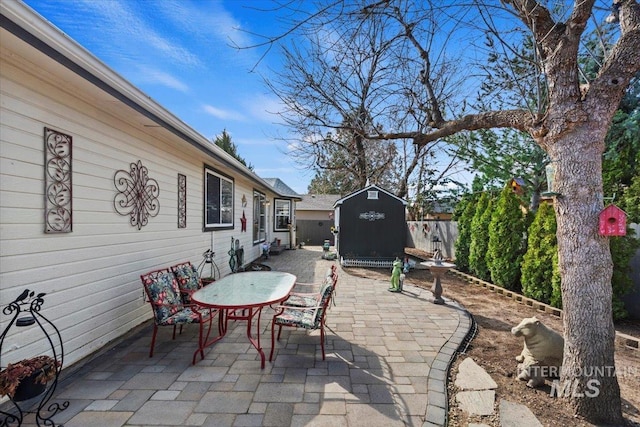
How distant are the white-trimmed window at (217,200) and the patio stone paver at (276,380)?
105 inches

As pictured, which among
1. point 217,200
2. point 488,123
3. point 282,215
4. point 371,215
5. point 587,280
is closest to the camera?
point 587,280

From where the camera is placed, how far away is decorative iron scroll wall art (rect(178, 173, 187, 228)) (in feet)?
15.9

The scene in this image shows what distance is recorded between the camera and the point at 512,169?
28.0 ft

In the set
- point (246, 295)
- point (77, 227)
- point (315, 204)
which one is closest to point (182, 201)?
point (77, 227)

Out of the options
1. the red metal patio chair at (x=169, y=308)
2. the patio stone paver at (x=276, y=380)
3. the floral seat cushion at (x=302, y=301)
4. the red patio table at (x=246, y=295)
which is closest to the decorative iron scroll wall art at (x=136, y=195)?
the red metal patio chair at (x=169, y=308)

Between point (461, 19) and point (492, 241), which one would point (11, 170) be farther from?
point (492, 241)

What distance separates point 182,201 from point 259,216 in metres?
5.95

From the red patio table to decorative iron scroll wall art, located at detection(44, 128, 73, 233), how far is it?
139 cm

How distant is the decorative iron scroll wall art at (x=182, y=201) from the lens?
4.85m

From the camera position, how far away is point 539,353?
2701 millimetres

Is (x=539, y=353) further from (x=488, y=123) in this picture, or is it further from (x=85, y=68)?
(x=85, y=68)

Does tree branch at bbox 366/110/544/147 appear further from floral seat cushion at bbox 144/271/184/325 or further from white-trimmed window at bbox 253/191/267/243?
white-trimmed window at bbox 253/191/267/243

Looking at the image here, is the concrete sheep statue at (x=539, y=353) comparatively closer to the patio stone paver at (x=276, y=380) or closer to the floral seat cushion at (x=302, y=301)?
the patio stone paver at (x=276, y=380)

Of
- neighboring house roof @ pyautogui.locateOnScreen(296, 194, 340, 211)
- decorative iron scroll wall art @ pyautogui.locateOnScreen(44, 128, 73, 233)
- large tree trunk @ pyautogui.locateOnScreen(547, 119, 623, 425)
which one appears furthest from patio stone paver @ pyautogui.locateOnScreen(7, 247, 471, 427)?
neighboring house roof @ pyautogui.locateOnScreen(296, 194, 340, 211)
